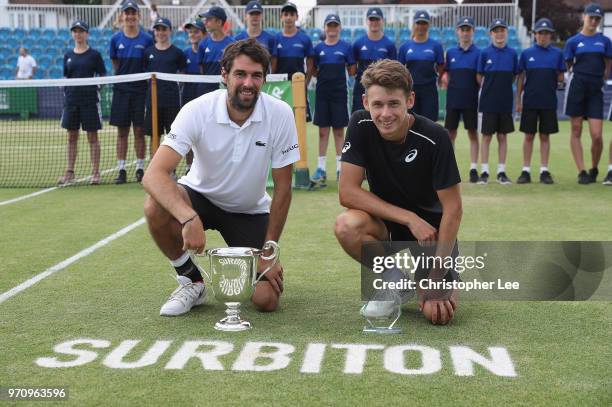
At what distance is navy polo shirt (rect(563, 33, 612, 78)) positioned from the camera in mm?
10867

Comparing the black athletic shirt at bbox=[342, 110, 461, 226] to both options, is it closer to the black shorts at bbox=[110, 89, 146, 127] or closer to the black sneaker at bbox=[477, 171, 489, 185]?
the black sneaker at bbox=[477, 171, 489, 185]

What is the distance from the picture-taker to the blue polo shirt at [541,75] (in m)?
11.0

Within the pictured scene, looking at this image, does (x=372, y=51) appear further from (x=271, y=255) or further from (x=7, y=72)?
(x=7, y=72)

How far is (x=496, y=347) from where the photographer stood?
4.17 meters

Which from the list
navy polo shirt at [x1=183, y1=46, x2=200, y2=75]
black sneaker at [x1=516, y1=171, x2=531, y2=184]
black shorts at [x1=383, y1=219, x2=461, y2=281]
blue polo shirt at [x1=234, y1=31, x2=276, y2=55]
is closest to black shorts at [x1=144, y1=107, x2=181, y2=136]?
navy polo shirt at [x1=183, y1=46, x2=200, y2=75]

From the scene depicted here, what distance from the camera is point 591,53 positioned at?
10.9 m

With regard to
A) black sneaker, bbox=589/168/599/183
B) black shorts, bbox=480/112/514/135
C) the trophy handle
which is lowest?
black sneaker, bbox=589/168/599/183

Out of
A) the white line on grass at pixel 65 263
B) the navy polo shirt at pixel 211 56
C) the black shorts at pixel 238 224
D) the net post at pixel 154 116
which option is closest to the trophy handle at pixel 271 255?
the black shorts at pixel 238 224

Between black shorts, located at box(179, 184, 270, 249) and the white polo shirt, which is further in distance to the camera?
black shorts, located at box(179, 184, 270, 249)

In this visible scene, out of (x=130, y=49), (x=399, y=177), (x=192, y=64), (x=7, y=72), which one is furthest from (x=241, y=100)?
(x=7, y=72)

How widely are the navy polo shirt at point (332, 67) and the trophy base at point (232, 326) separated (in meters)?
7.03

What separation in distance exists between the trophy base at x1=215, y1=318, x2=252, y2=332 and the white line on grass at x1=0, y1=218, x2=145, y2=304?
149 cm

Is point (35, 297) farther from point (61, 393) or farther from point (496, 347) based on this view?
point (496, 347)

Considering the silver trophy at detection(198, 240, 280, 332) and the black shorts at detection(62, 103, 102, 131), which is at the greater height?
the black shorts at detection(62, 103, 102, 131)
